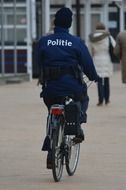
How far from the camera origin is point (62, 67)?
389 inches

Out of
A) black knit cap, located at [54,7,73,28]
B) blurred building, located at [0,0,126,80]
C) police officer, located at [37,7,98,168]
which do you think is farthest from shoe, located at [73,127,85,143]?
blurred building, located at [0,0,126,80]

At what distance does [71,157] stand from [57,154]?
586 millimetres

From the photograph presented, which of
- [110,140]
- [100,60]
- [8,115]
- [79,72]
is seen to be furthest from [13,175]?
[100,60]

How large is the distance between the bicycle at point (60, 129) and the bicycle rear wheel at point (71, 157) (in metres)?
0.07

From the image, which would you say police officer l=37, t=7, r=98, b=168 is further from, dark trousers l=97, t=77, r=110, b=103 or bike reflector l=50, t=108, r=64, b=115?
dark trousers l=97, t=77, r=110, b=103

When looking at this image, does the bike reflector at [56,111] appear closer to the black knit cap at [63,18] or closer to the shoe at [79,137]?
the shoe at [79,137]

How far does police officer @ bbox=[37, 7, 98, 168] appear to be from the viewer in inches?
388

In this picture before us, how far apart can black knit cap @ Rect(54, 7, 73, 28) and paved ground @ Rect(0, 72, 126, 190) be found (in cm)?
164

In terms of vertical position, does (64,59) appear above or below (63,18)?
below

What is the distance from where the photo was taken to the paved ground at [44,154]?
9.83 m

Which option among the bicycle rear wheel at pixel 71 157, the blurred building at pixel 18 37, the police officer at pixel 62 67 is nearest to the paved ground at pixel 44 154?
the bicycle rear wheel at pixel 71 157

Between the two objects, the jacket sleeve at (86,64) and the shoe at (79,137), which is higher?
the jacket sleeve at (86,64)

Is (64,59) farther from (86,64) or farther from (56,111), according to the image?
(56,111)

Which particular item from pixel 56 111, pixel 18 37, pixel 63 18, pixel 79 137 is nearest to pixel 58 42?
pixel 63 18
